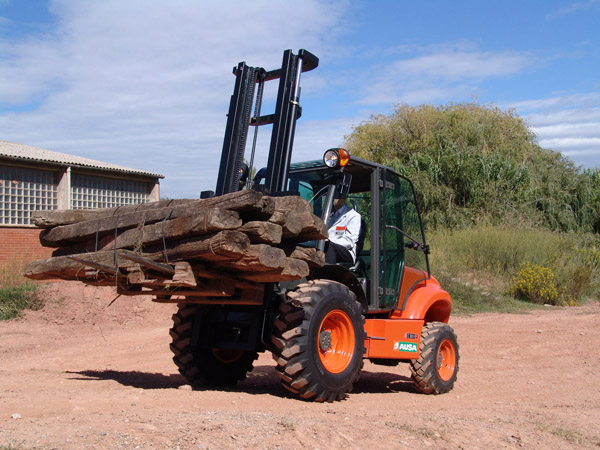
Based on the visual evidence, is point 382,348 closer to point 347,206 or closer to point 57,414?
point 347,206

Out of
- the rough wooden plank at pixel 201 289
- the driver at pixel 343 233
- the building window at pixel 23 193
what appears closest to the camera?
the rough wooden plank at pixel 201 289

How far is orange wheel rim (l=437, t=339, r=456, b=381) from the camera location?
8.26 meters

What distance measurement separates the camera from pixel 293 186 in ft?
24.5

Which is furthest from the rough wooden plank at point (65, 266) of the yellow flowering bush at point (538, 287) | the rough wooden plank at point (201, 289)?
the yellow flowering bush at point (538, 287)

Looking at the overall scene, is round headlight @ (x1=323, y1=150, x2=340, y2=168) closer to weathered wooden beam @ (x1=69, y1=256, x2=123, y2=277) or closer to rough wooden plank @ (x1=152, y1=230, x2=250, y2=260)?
rough wooden plank @ (x1=152, y1=230, x2=250, y2=260)

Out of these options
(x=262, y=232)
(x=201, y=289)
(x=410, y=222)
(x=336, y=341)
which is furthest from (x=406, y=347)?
(x=262, y=232)

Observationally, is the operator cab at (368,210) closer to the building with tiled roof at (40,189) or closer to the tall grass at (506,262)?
the tall grass at (506,262)

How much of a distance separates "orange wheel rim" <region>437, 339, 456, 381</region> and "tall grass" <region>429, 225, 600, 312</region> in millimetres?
9733

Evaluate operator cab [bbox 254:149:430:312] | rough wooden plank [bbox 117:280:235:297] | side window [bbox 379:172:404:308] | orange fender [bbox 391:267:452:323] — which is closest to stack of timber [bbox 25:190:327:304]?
rough wooden plank [bbox 117:280:235:297]

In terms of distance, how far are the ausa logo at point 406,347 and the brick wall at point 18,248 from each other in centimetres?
1204

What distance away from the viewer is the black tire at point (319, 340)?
20.0 feet

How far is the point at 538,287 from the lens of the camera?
18.2 metres

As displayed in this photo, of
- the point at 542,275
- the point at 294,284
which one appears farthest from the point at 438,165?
the point at 294,284

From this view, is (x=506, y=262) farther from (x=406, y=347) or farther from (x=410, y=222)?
(x=406, y=347)
